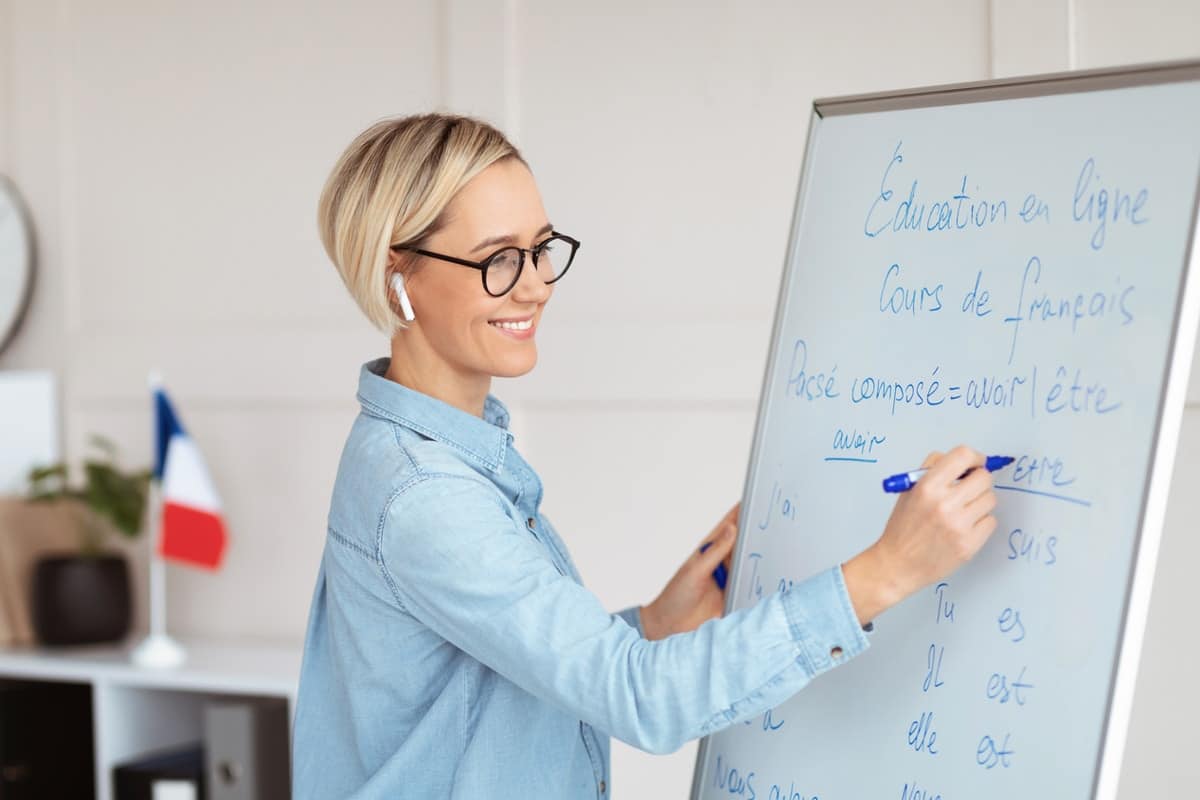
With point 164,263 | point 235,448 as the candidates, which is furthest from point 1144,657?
point 164,263

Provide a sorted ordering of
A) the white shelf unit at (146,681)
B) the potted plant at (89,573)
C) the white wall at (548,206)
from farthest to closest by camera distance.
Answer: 1. the potted plant at (89,573)
2. the white shelf unit at (146,681)
3. the white wall at (548,206)

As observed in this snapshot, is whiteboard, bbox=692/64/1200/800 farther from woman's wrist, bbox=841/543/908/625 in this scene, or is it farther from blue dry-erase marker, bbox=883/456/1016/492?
woman's wrist, bbox=841/543/908/625

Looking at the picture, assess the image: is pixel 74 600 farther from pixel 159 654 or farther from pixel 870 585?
pixel 870 585

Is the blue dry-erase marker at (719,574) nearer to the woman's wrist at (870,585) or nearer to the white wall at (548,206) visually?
the woman's wrist at (870,585)

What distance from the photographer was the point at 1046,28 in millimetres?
2244

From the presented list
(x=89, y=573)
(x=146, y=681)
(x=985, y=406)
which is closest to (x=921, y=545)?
(x=985, y=406)

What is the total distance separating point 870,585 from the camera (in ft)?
4.15

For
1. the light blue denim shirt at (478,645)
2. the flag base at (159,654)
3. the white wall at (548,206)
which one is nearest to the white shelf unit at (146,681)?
the flag base at (159,654)

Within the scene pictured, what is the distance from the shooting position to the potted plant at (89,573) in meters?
3.09

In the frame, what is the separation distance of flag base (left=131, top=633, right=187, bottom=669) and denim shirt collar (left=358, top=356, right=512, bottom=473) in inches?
63.9

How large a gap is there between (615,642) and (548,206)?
159cm

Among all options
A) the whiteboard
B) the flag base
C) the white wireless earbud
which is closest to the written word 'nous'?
the whiteboard

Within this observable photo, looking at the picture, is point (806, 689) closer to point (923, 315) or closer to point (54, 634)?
point (923, 315)

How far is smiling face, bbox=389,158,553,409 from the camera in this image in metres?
1.44
